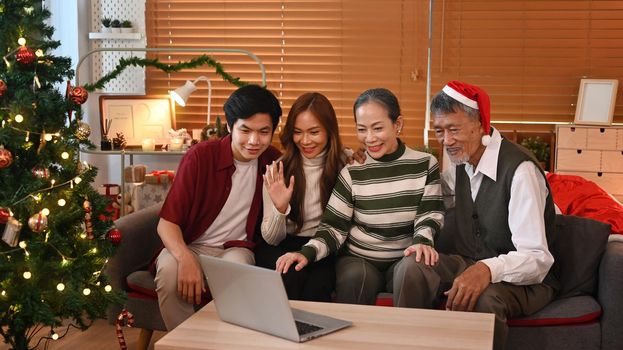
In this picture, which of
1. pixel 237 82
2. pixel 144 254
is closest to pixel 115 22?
pixel 237 82

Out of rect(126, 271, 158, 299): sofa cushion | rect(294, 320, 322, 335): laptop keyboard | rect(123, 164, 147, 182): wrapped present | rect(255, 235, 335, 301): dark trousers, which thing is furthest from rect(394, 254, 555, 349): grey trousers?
rect(123, 164, 147, 182): wrapped present

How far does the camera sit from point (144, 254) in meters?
3.34

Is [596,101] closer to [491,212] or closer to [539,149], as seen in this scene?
[539,149]

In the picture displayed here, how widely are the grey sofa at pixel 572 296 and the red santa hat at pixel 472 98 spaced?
47 centimetres

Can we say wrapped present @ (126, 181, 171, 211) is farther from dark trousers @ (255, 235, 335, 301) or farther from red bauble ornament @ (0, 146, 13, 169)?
red bauble ornament @ (0, 146, 13, 169)

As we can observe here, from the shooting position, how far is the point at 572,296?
2.90 m

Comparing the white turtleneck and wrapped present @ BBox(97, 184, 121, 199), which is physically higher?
the white turtleneck

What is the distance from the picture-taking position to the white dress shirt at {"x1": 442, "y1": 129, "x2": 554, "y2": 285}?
2686mm

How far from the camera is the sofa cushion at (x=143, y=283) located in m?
3.14

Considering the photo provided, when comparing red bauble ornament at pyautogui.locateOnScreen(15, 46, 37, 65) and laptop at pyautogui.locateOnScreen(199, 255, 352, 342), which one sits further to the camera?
red bauble ornament at pyautogui.locateOnScreen(15, 46, 37, 65)

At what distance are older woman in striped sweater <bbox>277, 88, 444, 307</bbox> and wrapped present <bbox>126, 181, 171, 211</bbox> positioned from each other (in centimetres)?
198

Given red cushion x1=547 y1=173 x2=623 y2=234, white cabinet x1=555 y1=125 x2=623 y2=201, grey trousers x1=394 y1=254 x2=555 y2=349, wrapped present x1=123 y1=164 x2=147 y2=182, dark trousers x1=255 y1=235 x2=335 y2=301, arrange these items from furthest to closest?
white cabinet x1=555 y1=125 x2=623 y2=201, wrapped present x1=123 y1=164 x2=147 y2=182, red cushion x1=547 y1=173 x2=623 y2=234, dark trousers x1=255 y1=235 x2=335 y2=301, grey trousers x1=394 y1=254 x2=555 y2=349

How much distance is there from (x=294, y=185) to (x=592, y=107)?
2.57m

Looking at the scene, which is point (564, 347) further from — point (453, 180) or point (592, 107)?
point (592, 107)
